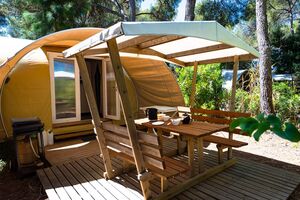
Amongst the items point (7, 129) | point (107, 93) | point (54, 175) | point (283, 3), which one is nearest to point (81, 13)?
point (107, 93)

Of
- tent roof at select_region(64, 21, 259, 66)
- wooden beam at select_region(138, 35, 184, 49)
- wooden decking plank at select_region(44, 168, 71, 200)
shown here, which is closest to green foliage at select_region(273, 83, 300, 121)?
tent roof at select_region(64, 21, 259, 66)

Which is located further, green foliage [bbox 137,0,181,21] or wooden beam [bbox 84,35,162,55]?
green foliage [bbox 137,0,181,21]

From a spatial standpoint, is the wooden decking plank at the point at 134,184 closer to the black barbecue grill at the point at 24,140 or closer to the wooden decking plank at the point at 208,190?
the wooden decking plank at the point at 208,190

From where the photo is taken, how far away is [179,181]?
2979 millimetres

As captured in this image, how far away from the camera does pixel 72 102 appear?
5625 mm

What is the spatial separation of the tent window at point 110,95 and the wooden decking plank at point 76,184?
263cm

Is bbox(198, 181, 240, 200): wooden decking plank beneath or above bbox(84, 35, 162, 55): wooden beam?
beneath

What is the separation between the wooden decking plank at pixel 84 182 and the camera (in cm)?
269

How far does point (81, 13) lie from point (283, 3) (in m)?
15.2

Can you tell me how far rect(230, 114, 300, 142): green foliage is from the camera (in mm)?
831

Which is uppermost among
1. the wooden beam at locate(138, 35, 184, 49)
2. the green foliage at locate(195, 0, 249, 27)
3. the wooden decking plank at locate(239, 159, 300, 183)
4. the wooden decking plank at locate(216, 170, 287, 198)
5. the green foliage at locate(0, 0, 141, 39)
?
the green foliage at locate(195, 0, 249, 27)

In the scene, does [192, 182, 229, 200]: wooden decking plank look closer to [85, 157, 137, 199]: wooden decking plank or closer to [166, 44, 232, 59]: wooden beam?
[85, 157, 137, 199]: wooden decking plank

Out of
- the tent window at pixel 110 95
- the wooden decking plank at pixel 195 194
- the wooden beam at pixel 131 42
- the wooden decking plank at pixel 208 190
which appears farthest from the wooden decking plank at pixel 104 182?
the tent window at pixel 110 95

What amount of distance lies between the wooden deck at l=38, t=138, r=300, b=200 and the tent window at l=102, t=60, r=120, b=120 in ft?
8.29
